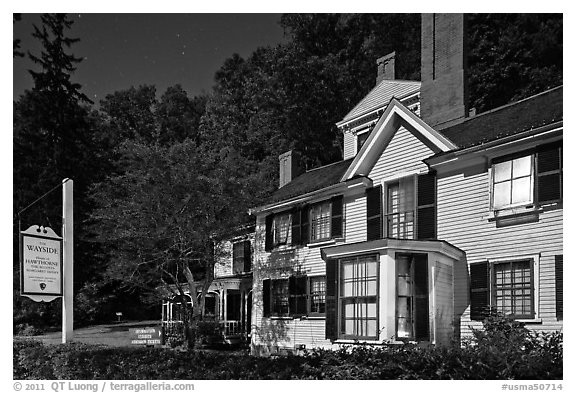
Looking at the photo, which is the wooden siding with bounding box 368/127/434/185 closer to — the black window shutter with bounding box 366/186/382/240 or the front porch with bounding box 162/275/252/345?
the black window shutter with bounding box 366/186/382/240

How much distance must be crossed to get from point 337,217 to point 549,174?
6617 mm

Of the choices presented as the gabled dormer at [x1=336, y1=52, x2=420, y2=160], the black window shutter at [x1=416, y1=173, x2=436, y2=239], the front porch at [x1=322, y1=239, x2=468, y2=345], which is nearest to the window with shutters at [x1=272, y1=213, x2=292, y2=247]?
the gabled dormer at [x1=336, y1=52, x2=420, y2=160]

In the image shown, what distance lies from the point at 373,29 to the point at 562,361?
13869mm

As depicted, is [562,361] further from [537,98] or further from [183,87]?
[183,87]

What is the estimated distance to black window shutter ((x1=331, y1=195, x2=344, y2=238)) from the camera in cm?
1830

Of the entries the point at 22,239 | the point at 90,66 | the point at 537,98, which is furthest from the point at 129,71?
the point at 537,98

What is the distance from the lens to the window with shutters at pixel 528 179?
12.8 meters

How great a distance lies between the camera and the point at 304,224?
64.8 feet

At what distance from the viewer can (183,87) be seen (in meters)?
19.6

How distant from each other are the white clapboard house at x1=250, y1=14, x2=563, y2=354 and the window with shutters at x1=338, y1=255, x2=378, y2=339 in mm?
26

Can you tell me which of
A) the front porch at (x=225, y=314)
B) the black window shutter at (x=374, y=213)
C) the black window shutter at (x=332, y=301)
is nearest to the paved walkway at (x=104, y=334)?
the front porch at (x=225, y=314)

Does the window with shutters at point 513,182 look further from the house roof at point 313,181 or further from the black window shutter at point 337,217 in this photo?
the house roof at point 313,181

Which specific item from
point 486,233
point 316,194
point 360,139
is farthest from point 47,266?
point 360,139

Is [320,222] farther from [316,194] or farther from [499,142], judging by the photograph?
[499,142]
